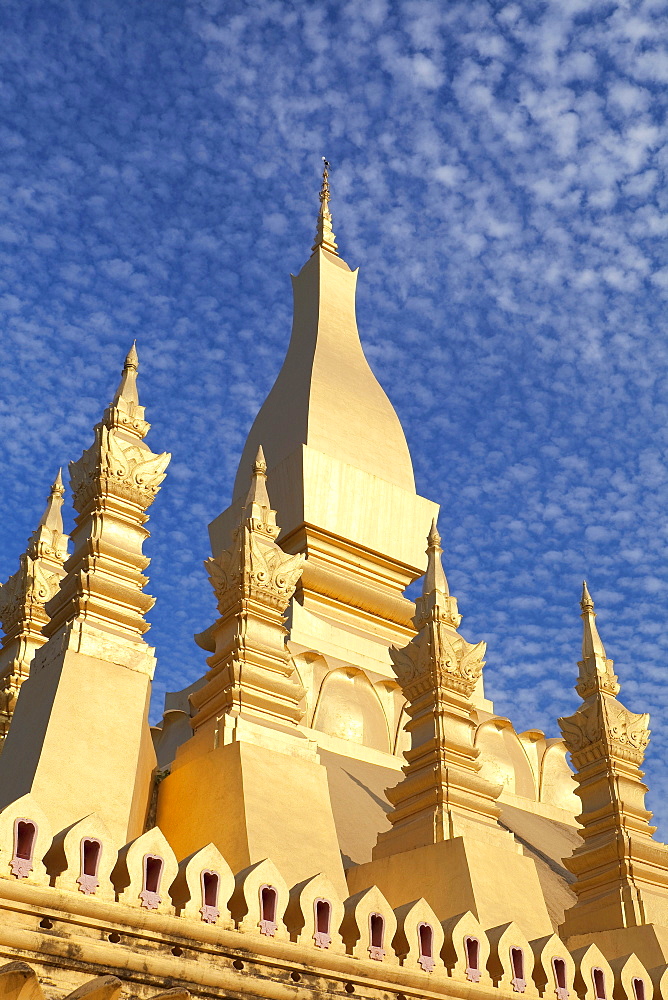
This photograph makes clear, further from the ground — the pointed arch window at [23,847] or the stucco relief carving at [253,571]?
the stucco relief carving at [253,571]

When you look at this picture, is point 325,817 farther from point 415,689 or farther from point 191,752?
point 415,689

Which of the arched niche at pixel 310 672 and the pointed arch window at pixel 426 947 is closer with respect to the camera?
the pointed arch window at pixel 426 947

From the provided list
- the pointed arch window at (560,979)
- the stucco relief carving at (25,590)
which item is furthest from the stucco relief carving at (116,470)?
the pointed arch window at (560,979)

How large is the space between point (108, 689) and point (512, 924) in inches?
166

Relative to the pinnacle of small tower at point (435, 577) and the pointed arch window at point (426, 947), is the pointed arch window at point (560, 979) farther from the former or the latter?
the pinnacle of small tower at point (435, 577)

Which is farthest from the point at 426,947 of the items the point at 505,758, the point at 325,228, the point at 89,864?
the point at 325,228

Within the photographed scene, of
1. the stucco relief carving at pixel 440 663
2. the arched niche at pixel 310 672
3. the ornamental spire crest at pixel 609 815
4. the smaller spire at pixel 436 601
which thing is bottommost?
the ornamental spire crest at pixel 609 815

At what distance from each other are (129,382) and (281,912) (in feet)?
23.1

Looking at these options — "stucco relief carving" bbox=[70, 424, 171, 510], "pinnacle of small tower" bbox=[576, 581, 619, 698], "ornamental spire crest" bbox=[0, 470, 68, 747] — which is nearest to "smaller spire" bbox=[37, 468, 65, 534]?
"ornamental spire crest" bbox=[0, 470, 68, 747]

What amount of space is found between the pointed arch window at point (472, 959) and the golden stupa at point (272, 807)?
0.03 metres

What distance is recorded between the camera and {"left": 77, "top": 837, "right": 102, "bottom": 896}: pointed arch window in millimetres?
7594

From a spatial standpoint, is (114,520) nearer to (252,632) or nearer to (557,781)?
(252,632)

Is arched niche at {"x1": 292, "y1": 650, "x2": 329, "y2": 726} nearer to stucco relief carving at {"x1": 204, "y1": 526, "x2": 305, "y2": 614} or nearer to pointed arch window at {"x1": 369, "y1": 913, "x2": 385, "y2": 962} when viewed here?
stucco relief carving at {"x1": 204, "y1": 526, "x2": 305, "y2": 614}

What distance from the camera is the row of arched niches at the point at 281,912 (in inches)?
301
